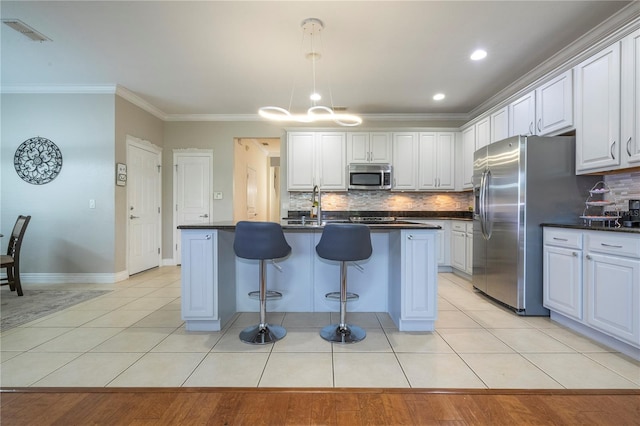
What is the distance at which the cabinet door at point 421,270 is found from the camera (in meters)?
2.49

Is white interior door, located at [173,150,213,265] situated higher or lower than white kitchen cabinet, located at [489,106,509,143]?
lower

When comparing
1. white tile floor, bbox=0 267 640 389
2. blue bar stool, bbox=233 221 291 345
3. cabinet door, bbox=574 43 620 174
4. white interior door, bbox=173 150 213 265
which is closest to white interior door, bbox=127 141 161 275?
white interior door, bbox=173 150 213 265

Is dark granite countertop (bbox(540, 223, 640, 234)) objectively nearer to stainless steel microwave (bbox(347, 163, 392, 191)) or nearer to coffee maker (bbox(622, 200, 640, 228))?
coffee maker (bbox(622, 200, 640, 228))

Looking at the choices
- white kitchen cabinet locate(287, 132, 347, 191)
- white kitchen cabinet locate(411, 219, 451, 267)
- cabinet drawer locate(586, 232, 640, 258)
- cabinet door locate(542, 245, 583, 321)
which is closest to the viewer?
cabinet drawer locate(586, 232, 640, 258)

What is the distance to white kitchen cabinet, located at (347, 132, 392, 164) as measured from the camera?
5.10 meters

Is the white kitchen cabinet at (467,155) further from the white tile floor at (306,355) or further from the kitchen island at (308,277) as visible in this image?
the kitchen island at (308,277)

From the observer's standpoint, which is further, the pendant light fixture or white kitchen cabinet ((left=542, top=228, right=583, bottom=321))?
the pendant light fixture

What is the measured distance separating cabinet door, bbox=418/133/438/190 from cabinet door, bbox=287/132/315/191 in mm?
1869

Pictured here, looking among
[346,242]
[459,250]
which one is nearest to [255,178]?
[459,250]

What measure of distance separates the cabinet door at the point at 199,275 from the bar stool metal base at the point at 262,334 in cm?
33

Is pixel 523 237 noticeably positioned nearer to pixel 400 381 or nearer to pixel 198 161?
pixel 400 381

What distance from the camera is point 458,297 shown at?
3582 mm

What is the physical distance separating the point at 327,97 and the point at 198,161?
266cm

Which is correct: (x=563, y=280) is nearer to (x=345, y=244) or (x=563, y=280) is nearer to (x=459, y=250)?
(x=459, y=250)
